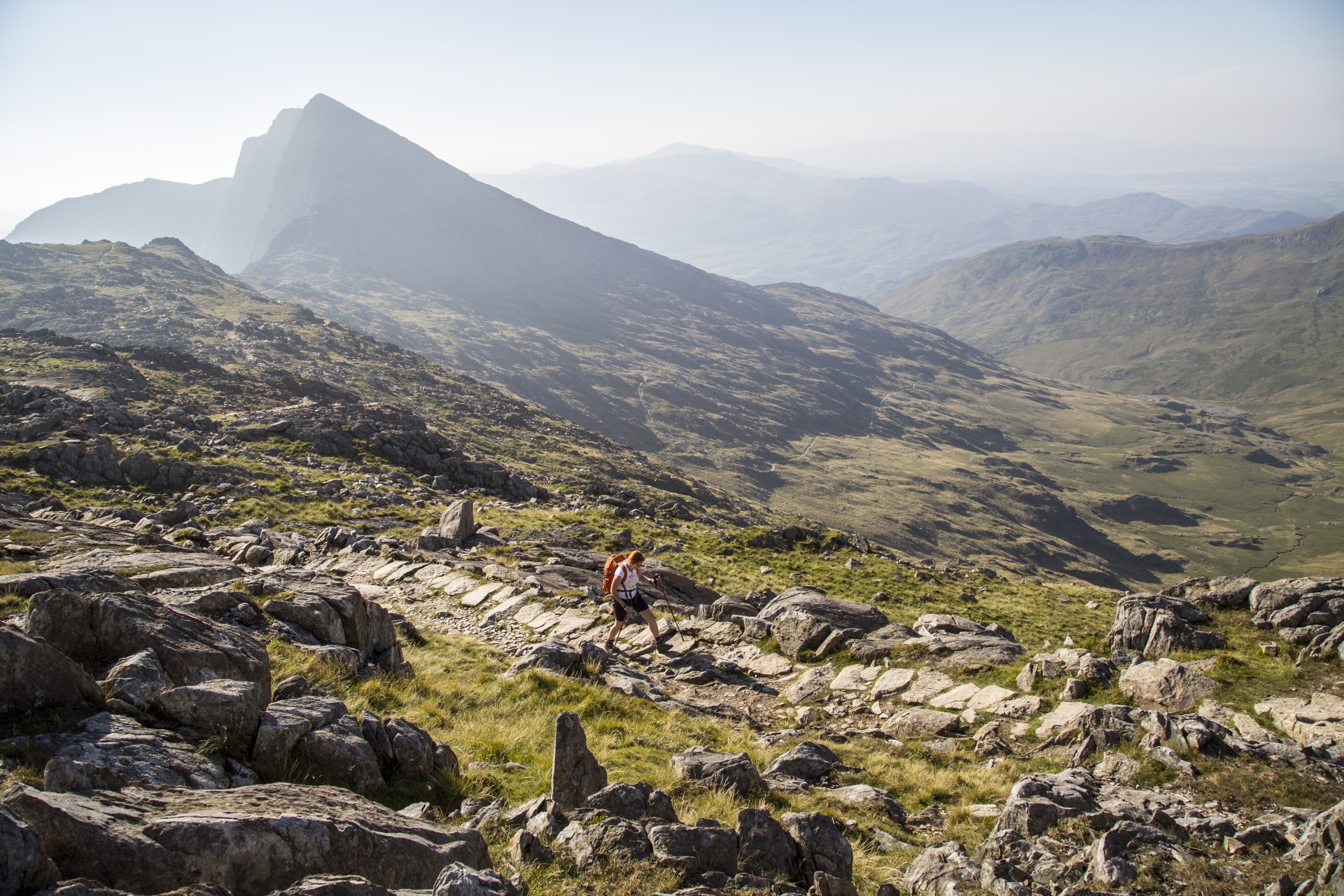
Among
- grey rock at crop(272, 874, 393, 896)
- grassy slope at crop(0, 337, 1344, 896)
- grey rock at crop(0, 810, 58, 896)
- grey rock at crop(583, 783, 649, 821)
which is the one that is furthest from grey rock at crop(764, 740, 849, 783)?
grey rock at crop(0, 810, 58, 896)

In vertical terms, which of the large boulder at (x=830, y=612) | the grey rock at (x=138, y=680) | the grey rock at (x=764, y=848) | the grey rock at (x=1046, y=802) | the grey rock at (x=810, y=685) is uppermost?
the grey rock at (x=138, y=680)

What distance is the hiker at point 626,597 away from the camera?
22266 millimetres

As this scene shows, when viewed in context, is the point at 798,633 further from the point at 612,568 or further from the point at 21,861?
the point at 21,861

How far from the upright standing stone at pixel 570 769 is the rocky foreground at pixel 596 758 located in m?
0.04

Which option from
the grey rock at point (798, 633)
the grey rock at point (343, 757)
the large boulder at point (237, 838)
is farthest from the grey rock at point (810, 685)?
the large boulder at point (237, 838)

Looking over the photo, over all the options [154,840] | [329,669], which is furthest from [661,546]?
[154,840]

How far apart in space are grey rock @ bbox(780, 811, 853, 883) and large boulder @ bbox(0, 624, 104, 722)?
986cm

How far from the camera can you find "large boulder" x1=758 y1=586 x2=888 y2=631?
2444cm

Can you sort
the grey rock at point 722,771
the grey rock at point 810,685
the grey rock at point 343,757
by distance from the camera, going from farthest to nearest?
the grey rock at point 810,685 < the grey rock at point 722,771 < the grey rock at point 343,757

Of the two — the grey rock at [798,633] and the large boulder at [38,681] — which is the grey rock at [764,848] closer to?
the large boulder at [38,681]

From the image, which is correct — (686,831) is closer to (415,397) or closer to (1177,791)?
(1177,791)

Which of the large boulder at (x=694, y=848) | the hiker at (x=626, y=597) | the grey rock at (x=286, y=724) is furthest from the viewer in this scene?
the hiker at (x=626, y=597)

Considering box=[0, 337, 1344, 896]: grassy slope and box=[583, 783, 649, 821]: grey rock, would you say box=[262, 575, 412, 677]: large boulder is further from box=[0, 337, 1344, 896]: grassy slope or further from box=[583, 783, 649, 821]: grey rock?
box=[583, 783, 649, 821]: grey rock

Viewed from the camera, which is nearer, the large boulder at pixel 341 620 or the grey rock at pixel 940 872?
the grey rock at pixel 940 872
